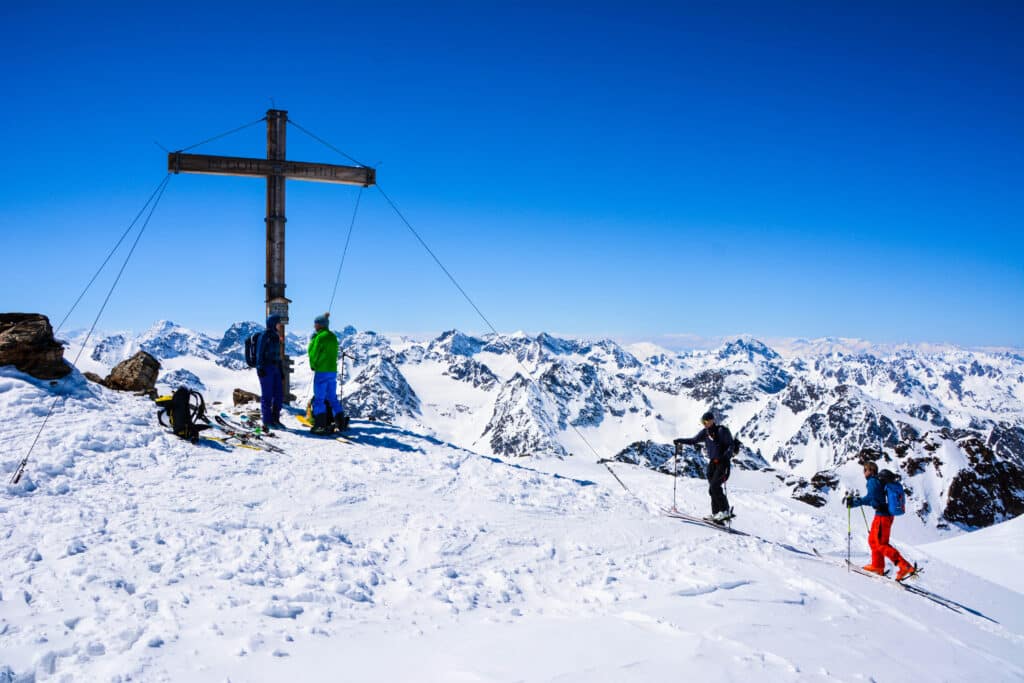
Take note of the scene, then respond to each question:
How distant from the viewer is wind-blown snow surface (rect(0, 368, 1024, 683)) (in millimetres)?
5496

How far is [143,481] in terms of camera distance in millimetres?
9625

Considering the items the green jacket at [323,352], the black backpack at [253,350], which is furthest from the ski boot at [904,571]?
the black backpack at [253,350]

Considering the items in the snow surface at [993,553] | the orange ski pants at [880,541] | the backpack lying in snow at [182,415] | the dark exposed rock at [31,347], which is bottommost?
the snow surface at [993,553]

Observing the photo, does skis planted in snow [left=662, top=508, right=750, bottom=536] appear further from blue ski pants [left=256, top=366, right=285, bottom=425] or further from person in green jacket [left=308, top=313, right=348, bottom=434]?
blue ski pants [left=256, top=366, right=285, bottom=425]

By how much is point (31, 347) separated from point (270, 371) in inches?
212

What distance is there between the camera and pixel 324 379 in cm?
1510

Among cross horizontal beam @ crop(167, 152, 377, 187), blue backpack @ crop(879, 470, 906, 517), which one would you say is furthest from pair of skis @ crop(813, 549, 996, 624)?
cross horizontal beam @ crop(167, 152, 377, 187)

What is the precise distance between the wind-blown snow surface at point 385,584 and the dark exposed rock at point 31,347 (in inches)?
21.1

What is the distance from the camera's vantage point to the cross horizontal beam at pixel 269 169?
1552 centimetres

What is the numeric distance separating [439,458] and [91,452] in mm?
7029

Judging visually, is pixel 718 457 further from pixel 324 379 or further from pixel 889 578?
pixel 324 379

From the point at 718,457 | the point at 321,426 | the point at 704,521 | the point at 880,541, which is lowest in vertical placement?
the point at 880,541

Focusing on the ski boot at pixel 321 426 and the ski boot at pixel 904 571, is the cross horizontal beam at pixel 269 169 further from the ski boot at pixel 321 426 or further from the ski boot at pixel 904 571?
the ski boot at pixel 904 571

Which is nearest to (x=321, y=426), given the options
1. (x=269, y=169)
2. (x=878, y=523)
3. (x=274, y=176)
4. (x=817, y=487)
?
(x=274, y=176)
